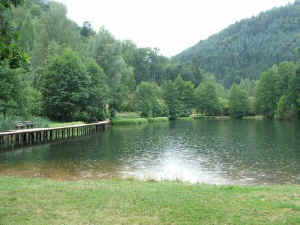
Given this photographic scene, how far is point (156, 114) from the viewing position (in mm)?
83188

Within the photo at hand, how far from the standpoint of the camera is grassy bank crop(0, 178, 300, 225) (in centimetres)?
696

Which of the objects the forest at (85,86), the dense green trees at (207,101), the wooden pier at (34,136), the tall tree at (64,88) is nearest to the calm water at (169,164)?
the wooden pier at (34,136)

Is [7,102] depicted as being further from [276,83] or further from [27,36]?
[276,83]

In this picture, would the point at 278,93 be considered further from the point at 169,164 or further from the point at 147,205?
the point at 147,205

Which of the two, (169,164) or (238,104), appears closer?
(169,164)

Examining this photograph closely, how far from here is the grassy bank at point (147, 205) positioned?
6.96m

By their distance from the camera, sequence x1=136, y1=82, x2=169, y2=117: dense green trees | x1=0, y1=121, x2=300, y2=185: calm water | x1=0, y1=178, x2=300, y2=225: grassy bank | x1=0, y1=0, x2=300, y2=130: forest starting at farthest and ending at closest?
x1=136, y1=82, x2=169, y2=117: dense green trees
x1=0, y1=0, x2=300, y2=130: forest
x1=0, y1=121, x2=300, y2=185: calm water
x1=0, y1=178, x2=300, y2=225: grassy bank

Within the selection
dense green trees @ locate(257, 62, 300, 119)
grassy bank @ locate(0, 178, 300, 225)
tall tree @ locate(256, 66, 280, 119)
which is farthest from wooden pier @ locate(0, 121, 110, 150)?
tall tree @ locate(256, 66, 280, 119)

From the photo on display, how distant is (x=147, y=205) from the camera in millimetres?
8062

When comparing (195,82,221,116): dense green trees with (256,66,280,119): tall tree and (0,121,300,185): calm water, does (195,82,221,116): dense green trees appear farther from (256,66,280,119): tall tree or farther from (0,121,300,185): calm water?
(0,121,300,185): calm water

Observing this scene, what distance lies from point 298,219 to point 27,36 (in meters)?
79.2

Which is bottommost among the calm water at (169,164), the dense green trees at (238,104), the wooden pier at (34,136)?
the calm water at (169,164)

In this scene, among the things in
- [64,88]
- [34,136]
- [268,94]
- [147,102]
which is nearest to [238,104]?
[268,94]

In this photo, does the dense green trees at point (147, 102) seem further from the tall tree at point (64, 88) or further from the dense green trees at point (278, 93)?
the dense green trees at point (278, 93)
